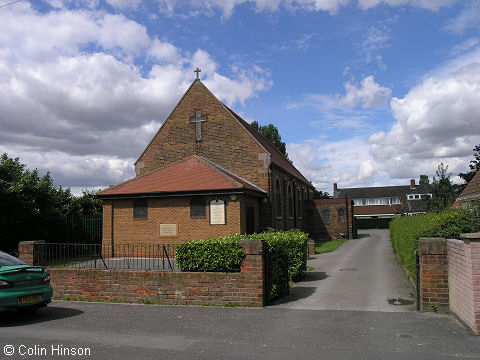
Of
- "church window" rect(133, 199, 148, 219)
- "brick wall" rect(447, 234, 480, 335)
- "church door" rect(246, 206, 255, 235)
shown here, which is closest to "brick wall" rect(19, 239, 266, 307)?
"brick wall" rect(447, 234, 480, 335)

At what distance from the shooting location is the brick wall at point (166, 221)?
65.6ft

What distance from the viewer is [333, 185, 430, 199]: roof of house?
90812 mm

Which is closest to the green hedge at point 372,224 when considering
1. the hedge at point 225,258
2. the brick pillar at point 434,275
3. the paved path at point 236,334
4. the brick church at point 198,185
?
the brick church at point 198,185

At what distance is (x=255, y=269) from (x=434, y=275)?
12.4ft

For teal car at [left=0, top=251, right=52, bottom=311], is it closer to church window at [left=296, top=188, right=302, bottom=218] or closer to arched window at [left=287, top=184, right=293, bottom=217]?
arched window at [left=287, top=184, right=293, bottom=217]

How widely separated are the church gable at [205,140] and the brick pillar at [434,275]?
51.4 ft

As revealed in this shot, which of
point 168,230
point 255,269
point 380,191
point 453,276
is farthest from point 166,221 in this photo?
point 380,191

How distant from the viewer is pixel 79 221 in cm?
2408

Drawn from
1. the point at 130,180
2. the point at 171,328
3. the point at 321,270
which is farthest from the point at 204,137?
the point at 171,328

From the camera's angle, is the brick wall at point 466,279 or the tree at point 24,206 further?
the tree at point 24,206

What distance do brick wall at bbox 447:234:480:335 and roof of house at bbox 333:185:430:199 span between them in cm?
8550

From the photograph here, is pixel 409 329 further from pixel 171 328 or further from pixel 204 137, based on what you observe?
pixel 204 137

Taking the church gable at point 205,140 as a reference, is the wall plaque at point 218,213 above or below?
below

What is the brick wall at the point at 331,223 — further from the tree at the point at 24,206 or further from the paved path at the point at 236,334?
the paved path at the point at 236,334
